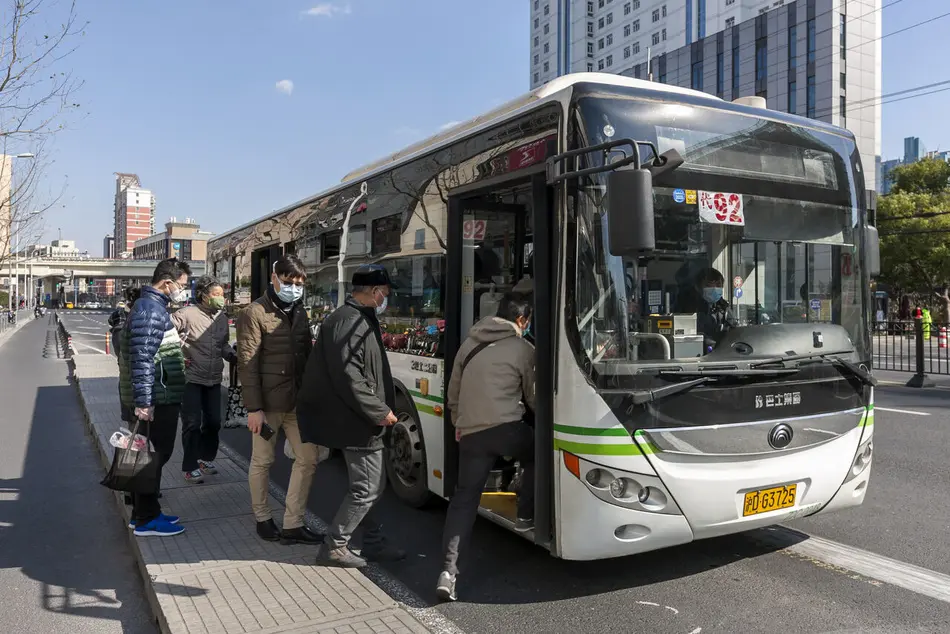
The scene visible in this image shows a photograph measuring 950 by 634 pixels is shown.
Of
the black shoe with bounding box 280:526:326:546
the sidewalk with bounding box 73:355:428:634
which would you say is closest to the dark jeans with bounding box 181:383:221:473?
the sidewalk with bounding box 73:355:428:634

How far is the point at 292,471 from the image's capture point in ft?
16.5

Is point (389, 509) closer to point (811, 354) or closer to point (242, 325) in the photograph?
point (242, 325)

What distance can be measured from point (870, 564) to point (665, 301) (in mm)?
2382

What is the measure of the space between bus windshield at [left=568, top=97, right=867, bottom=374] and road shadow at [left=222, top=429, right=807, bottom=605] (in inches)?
58.9

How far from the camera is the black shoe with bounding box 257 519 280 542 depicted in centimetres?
504

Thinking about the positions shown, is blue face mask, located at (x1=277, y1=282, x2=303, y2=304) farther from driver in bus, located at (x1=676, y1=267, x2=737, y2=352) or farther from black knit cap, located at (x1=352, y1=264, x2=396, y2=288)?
driver in bus, located at (x1=676, y1=267, x2=737, y2=352)

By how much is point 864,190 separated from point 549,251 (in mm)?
2513

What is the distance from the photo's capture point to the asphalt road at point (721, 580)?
3949 mm

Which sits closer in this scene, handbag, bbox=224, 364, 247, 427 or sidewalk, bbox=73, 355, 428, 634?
sidewalk, bbox=73, 355, 428, 634

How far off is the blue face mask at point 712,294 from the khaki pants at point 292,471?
2736mm

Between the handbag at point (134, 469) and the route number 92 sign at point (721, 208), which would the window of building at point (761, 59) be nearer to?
the route number 92 sign at point (721, 208)

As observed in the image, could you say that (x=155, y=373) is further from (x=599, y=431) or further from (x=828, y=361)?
(x=828, y=361)

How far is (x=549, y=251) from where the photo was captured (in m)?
4.14

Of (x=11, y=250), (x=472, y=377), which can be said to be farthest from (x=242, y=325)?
(x=11, y=250)
